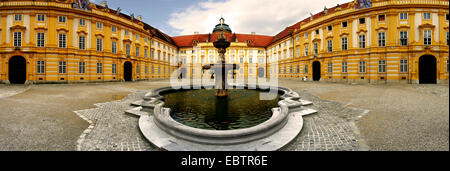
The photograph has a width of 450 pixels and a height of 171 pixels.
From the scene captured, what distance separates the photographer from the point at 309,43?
28984mm

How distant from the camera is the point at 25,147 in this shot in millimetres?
3318

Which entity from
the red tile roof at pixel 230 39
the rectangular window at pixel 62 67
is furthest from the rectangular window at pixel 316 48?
the rectangular window at pixel 62 67

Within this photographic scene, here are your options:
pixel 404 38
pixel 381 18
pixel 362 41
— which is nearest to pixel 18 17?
pixel 362 41

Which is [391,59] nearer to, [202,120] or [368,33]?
[368,33]

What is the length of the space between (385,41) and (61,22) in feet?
136

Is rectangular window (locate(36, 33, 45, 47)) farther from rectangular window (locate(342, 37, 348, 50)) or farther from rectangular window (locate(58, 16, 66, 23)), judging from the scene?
rectangular window (locate(342, 37, 348, 50))

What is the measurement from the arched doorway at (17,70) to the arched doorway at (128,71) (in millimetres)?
10640

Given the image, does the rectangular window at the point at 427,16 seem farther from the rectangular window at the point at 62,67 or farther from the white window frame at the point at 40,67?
the white window frame at the point at 40,67

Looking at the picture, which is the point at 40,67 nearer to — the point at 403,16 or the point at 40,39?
the point at 40,39

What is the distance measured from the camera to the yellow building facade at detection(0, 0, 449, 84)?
19250 millimetres

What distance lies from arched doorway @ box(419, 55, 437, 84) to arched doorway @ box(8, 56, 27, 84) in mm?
47550

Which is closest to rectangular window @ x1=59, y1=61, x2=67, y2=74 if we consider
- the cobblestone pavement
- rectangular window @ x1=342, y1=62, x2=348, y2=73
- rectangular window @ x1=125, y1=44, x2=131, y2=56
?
rectangular window @ x1=125, y1=44, x2=131, y2=56

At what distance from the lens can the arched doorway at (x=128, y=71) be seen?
27500 millimetres

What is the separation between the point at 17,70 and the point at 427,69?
49525 millimetres
